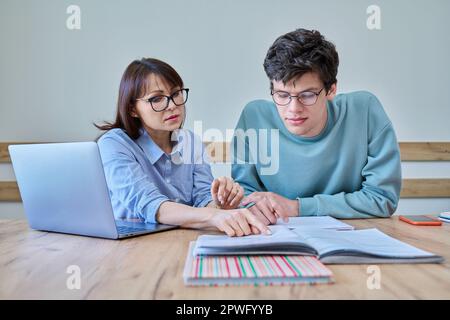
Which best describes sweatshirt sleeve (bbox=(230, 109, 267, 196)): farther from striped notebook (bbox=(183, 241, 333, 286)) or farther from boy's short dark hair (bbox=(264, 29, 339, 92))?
striped notebook (bbox=(183, 241, 333, 286))

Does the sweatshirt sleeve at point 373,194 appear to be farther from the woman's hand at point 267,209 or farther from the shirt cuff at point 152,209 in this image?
the shirt cuff at point 152,209

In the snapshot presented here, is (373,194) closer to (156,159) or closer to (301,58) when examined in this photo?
(301,58)

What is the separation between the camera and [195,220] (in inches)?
43.4

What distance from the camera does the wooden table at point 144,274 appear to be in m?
0.59

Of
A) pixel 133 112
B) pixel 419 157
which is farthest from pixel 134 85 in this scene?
pixel 419 157

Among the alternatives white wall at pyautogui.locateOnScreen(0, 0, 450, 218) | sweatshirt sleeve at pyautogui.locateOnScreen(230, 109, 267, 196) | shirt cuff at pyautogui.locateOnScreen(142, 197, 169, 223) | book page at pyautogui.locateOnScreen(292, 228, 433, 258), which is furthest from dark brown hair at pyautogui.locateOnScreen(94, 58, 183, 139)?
white wall at pyautogui.locateOnScreen(0, 0, 450, 218)

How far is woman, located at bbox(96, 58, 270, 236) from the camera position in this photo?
1.20 m

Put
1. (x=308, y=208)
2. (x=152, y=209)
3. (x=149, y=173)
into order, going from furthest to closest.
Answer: (x=149, y=173) < (x=308, y=208) < (x=152, y=209)

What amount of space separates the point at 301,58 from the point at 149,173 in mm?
617

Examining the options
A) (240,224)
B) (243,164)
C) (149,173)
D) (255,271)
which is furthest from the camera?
(243,164)

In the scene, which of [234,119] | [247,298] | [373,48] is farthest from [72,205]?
[373,48]

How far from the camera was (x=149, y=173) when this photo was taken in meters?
1.49

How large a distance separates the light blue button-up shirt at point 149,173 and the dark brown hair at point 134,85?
6 cm

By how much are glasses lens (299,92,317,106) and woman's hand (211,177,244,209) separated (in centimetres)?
38
